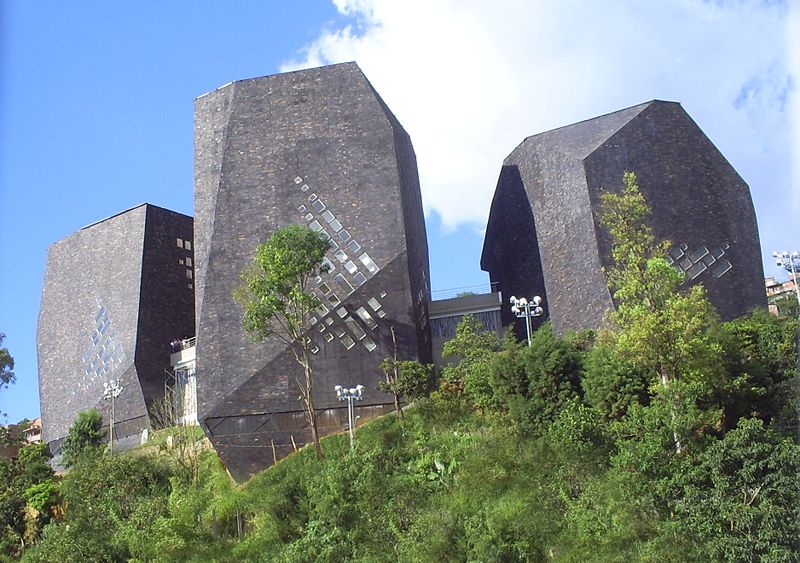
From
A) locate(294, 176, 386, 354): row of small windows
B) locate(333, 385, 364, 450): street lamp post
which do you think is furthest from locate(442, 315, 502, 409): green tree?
Result: locate(333, 385, 364, 450): street lamp post

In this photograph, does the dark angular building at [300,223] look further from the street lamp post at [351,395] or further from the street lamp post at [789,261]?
the street lamp post at [789,261]

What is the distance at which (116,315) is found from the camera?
34.4 metres

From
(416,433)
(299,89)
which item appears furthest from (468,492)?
(299,89)

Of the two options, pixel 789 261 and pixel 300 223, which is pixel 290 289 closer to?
pixel 300 223

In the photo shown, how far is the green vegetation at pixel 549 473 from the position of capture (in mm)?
18203

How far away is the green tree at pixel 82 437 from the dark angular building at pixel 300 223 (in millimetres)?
6255

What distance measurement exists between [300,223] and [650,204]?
31.3ft

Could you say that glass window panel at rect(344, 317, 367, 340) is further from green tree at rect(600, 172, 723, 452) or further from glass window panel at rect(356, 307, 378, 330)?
green tree at rect(600, 172, 723, 452)

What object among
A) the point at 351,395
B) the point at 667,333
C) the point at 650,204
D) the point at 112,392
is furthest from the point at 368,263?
the point at 667,333

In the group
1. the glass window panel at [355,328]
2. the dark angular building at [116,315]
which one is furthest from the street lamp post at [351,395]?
the dark angular building at [116,315]

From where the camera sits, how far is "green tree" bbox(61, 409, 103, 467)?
102ft

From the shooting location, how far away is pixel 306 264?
25750 millimetres

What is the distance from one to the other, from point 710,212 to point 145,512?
16687 millimetres

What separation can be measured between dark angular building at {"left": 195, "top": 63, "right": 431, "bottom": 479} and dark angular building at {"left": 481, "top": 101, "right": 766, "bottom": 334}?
4.10 meters
